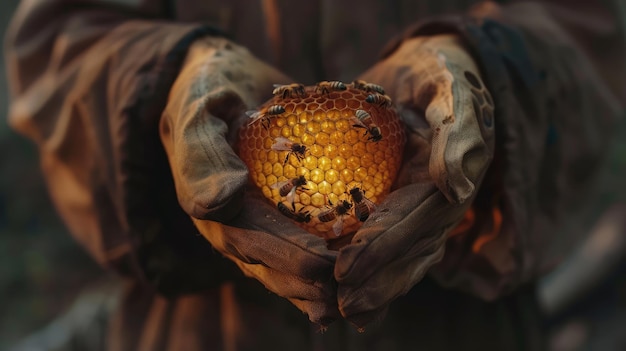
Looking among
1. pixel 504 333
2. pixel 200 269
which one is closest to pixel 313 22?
pixel 200 269

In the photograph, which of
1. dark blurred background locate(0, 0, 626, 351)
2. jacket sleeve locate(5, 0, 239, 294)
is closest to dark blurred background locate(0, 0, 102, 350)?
dark blurred background locate(0, 0, 626, 351)

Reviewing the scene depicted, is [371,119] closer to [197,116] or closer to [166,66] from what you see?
[197,116]

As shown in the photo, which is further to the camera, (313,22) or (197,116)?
(313,22)

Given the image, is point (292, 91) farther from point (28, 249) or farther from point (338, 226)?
point (28, 249)

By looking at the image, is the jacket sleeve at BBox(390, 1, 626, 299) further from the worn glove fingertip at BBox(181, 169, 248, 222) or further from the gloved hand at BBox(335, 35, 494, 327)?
the worn glove fingertip at BBox(181, 169, 248, 222)

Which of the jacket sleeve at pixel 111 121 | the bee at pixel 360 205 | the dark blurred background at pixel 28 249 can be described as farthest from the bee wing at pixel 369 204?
the dark blurred background at pixel 28 249

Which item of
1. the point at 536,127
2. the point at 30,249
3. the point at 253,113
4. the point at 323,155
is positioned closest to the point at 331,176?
the point at 323,155
